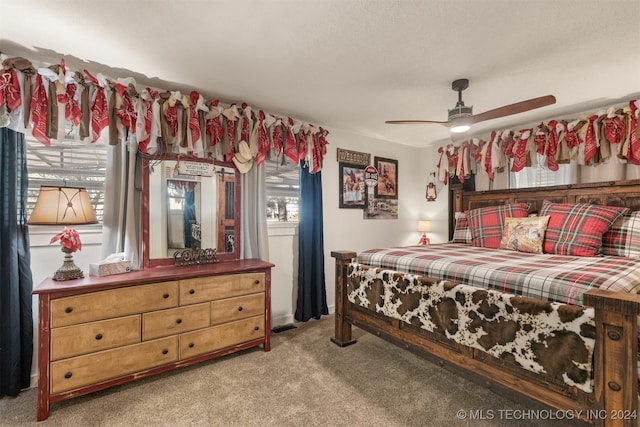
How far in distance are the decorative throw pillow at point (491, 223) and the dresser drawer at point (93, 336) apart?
125 inches

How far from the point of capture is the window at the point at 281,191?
3381mm

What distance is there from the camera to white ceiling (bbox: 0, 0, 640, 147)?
63.2 inches

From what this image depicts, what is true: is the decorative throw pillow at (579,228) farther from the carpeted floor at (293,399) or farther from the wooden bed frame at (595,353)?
the carpeted floor at (293,399)

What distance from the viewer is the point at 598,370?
1300mm

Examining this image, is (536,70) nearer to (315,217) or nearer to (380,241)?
(315,217)

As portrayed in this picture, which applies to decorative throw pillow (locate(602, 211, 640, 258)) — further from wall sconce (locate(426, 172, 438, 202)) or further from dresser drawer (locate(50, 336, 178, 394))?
dresser drawer (locate(50, 336, 178, 394))

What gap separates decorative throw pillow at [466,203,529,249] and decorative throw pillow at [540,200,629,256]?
43 cm

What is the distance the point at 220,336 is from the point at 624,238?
11.1 feet

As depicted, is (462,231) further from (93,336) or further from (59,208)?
(59,208)

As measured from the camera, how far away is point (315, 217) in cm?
349

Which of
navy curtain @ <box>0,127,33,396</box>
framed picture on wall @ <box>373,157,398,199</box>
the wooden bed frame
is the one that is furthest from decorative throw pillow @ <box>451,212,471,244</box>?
navy curtain @ <box>0,127,33,396</box>

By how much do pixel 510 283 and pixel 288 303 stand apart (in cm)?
230

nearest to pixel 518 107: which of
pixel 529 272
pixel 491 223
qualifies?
pixel 529 272

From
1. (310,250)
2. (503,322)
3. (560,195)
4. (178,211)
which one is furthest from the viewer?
(310,250)
